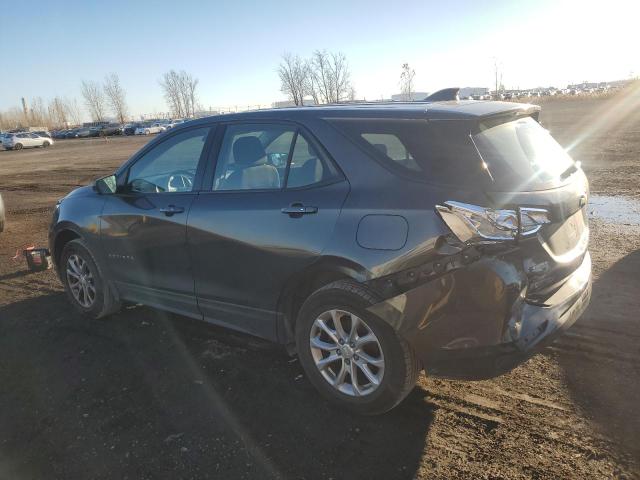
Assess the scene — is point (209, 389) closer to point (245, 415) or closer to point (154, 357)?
point (245, 415)

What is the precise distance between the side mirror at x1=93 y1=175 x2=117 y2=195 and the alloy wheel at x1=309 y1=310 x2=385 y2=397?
2.43 metres

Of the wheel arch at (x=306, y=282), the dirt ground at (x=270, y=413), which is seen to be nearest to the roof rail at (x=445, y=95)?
the wheel arch at (x=306, y=282)

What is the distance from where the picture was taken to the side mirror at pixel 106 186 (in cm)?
443

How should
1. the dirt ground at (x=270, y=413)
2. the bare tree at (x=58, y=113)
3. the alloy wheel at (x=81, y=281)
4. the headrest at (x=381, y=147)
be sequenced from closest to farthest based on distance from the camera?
the dirt ground at (x=270, y=413) → the headrest at (x=381, y=147) → the alloy wheel at (x=81, y=281) → the bare tree at (x=58, y=113)

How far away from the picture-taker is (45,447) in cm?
293

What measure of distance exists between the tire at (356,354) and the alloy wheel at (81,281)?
2531mm

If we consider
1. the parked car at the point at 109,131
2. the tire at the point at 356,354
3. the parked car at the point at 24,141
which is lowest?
the tire at the point at 356,354

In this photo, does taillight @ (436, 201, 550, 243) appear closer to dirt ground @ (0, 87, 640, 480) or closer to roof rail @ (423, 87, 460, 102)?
dirt ground @ (0, 87, 640, 480)

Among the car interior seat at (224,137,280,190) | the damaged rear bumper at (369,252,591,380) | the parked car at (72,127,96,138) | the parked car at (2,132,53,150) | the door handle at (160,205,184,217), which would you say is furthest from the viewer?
the parked car at (72,127,96,138)

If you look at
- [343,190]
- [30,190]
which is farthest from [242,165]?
[30,190]

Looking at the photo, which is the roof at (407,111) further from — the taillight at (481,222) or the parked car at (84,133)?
the parked car at (84,133)

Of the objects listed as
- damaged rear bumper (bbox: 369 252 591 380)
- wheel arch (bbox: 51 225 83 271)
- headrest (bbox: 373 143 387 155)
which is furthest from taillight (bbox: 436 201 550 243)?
wheel arch (bbox: 51 225 83 271)

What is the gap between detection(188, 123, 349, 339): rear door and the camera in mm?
3029

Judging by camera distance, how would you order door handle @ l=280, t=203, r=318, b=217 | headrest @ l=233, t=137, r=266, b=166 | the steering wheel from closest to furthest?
1. door handle @ l=280, t=203, r=318, b=217
2. headrest @ l=233, t=137, r=266, b=166
3. the steering wheel
